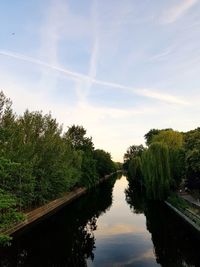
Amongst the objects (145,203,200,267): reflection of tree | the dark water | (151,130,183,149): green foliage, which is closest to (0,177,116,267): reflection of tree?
the dark water

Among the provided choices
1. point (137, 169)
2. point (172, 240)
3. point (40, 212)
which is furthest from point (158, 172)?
point (137, 169)

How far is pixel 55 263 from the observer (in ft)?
84.0

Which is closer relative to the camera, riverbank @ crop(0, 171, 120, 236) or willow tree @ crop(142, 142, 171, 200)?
riverbank @ crop(0, 171, 120, 236)

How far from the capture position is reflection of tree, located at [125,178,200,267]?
2528 centimetres

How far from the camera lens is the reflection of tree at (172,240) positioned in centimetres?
2528

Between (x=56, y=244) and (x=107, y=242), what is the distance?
14.5 ft

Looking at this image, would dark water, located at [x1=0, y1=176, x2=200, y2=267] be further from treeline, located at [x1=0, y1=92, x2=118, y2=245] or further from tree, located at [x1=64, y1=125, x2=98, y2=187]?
tree, located at [x1=64, y1=125, x2=98, y2=187]

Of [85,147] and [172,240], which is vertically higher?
[85,147]

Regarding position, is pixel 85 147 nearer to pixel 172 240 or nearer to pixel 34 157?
pixel 34 157

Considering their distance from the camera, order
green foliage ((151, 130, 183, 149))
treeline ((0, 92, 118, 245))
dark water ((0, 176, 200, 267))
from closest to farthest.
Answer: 1. dark water ((0, 176, 200, 267))
2. treeline ((0, 92, 118, 245))
3. green foliage ((151, 130, 183, 149))

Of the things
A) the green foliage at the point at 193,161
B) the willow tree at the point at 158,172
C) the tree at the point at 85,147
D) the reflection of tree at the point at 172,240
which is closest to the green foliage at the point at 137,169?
the tree at the point at 85,147

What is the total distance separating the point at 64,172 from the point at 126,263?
31466mm

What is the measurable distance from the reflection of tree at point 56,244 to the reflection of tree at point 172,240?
552 cm

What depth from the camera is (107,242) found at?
107ft
